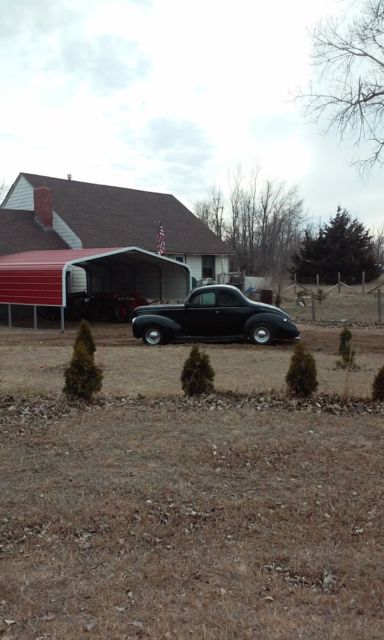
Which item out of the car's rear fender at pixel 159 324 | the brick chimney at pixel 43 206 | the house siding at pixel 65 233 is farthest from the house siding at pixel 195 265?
the car's rear fender at pixel 159 324

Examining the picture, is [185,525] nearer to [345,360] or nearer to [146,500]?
[146,500]

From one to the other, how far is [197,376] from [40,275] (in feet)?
47.8

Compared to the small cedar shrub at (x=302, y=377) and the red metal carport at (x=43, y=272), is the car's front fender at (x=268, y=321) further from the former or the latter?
the small cedar shrub at (x=302, y=377)

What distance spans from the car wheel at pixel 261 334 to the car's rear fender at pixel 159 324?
2074mm

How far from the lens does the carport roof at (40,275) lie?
66.9 ft

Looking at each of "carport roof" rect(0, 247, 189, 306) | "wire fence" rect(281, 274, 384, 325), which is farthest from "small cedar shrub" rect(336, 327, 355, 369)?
"carport roof" rect(0, 247, 189, 306)

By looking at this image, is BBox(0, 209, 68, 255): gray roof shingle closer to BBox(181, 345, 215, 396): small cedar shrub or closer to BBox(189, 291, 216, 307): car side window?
BBox(189, 291, 216, 307): car side window

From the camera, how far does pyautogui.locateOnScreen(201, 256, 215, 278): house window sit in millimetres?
35281

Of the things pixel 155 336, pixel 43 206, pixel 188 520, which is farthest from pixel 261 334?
pixel 43 206

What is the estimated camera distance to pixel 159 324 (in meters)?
16.0

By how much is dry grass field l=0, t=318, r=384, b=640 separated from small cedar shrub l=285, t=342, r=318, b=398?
0.46 meters

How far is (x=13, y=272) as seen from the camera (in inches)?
879

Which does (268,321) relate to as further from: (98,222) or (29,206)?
(29,206)

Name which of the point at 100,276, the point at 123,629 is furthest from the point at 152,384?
the point at 100,276
